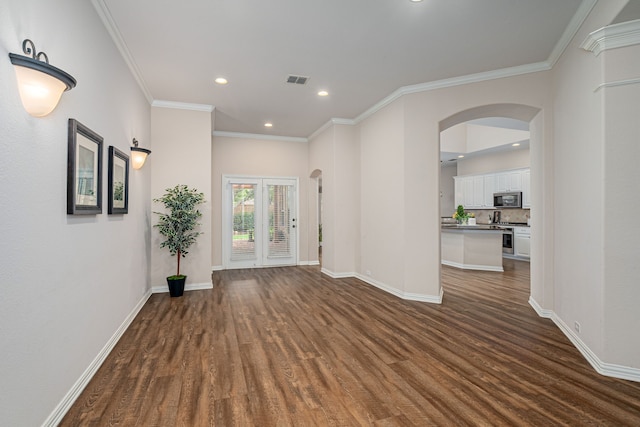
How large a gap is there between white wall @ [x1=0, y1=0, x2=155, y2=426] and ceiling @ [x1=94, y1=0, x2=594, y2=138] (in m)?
0.66

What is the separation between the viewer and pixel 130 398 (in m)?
2.15

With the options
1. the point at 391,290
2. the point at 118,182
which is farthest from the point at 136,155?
the point at 391,290

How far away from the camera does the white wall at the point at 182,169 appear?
4.97 meters

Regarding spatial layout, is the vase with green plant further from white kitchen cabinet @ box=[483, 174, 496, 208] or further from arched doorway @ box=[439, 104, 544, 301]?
arched doorway @ box=[439, 104, 544, 301]

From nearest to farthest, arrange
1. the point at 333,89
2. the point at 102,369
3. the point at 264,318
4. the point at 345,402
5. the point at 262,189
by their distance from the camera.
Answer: the point at 345,402 → the point at 102,369 → the point at 264,318 → the point at 333,89 → the point at 262,189

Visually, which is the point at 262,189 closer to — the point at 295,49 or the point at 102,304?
the point at 295,49

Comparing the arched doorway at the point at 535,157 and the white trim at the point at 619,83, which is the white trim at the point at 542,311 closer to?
the arched doorway at the point at 535,157

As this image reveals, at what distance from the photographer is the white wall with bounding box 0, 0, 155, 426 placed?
1514mm

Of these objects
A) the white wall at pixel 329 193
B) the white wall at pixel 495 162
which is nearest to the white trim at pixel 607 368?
the white wall at pixel 329 193

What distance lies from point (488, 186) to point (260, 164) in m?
6.73

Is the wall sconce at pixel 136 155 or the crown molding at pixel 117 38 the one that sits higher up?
the crown molding at pixel 117 38

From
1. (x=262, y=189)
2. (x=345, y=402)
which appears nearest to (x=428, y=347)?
(x=345, y=402)

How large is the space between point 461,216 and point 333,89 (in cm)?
486

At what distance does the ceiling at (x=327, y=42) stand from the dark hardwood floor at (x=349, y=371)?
9.97ft
